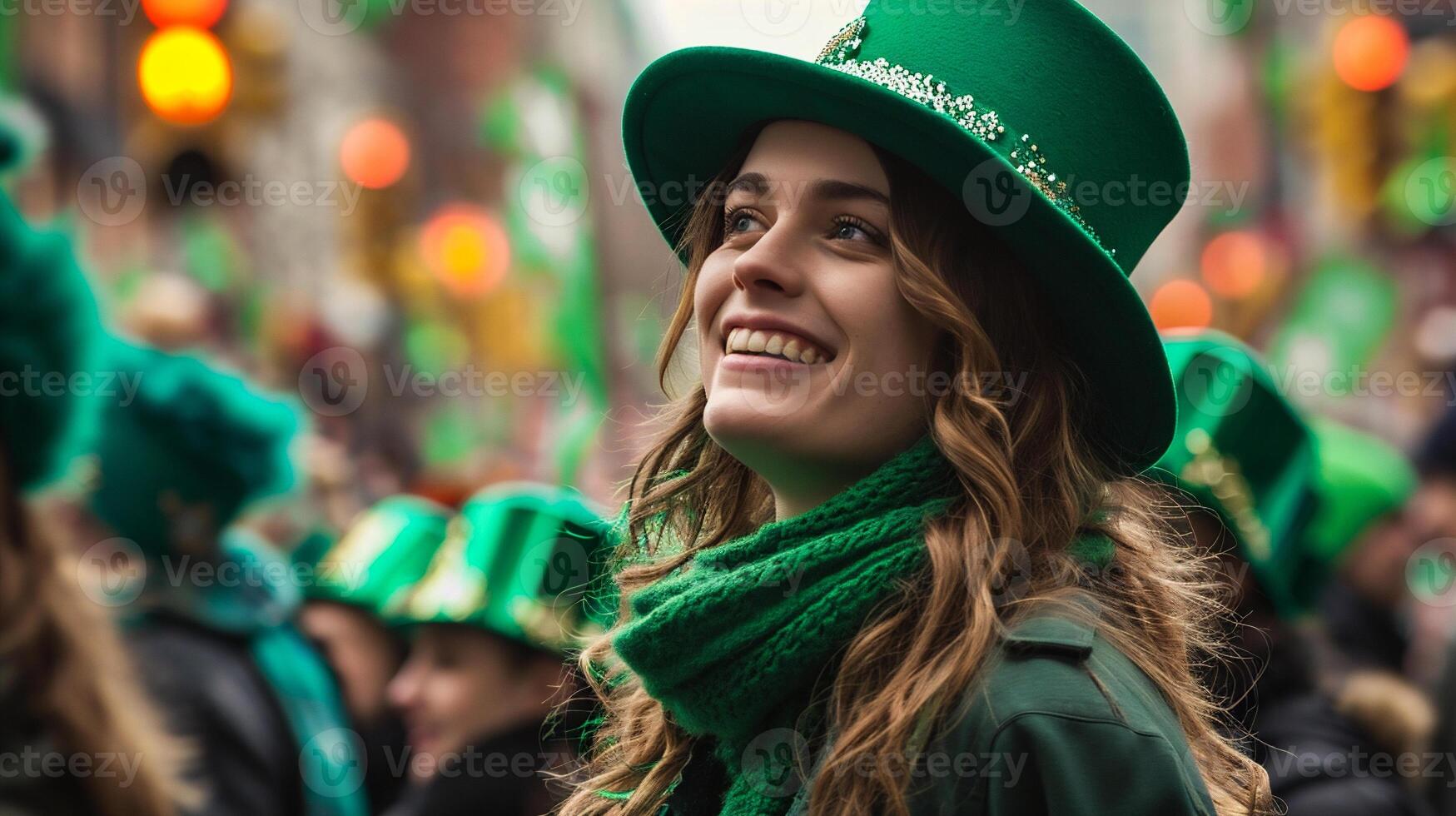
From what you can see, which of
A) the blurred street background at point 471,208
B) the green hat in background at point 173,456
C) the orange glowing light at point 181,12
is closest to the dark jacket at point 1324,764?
the green hat in background at point 173,456

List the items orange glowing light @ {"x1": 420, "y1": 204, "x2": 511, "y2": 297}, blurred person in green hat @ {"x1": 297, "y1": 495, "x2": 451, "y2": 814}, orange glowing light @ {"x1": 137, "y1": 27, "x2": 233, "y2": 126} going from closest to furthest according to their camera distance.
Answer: blurred person in green hat @ {"x1": 297, "y1": 495, "x2": 451, "y2": 814} → orange glowing light @ {"x1": 137, "y1": 27, "x2": 233, "y2": 126} → orange glowing light @ {"x1": 420, "y1": 204, "x2": 511, "y2": 297}

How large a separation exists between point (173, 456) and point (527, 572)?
132cm

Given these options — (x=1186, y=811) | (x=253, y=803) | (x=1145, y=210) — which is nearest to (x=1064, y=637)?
(x=1186, y=811)

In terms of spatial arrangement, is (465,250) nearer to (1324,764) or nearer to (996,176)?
(1324,764)

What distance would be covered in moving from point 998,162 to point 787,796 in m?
0.92

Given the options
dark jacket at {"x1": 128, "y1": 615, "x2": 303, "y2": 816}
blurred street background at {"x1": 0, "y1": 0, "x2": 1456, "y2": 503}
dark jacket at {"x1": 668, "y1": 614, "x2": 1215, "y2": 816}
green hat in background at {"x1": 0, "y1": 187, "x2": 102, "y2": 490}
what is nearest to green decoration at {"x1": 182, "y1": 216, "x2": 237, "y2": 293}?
blurred street background at {"x1": 0, "y1": 0, "x2": 1456, "y2": 503}

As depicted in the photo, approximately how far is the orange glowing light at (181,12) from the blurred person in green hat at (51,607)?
5.98m

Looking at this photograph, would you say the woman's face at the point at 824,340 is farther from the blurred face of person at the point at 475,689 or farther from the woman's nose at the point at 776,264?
the blurred face of person at the point at 475,689

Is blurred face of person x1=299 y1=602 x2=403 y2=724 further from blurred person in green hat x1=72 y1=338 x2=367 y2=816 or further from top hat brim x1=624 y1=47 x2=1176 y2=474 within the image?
top hat brim x1=624 y1=47 x2=1176 y2=474

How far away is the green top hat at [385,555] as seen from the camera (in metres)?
5.08

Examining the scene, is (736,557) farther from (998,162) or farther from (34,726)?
(34,726)

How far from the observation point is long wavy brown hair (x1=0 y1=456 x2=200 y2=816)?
9.68 feet

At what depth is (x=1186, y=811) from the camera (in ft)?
5.56

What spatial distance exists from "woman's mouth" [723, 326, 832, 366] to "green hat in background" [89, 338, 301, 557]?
2867mm
